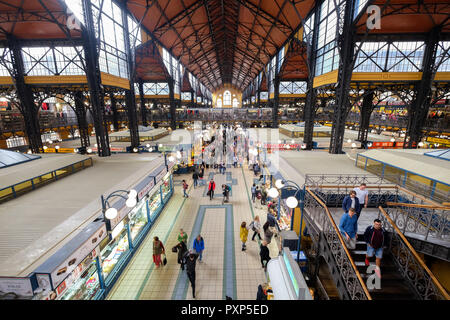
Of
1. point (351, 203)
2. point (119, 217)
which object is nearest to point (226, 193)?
point (119, 217)

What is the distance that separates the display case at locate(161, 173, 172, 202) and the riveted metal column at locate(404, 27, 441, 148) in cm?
1901

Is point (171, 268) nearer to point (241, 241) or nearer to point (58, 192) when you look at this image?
point (241, 241)

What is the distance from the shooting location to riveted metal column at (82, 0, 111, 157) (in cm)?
1369

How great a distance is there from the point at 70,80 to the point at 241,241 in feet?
54.4

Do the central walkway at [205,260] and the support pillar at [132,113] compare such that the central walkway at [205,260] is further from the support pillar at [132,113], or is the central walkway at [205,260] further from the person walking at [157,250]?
the support pillar at [132,113]

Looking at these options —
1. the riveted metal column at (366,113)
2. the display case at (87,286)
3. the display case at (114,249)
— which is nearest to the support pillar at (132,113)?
the display case at (114,249)

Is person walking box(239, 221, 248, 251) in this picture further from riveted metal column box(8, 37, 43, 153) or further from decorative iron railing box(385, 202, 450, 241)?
riveted metal column box(8, 37, 43, 153)

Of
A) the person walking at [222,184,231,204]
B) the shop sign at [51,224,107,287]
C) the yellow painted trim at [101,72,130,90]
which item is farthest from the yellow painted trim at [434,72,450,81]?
the yellow painted trim at [101,72,130,90]

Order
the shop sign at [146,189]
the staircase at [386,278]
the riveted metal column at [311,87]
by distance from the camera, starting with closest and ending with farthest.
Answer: the staircase at [386,278] < the shop sign at [146,189] < the riveted metal column at [311,87]

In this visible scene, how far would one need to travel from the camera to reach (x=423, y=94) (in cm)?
1559

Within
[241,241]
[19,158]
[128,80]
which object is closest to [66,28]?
[128,80]

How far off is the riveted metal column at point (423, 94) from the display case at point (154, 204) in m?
19.5

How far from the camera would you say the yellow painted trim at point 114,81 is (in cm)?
1553
